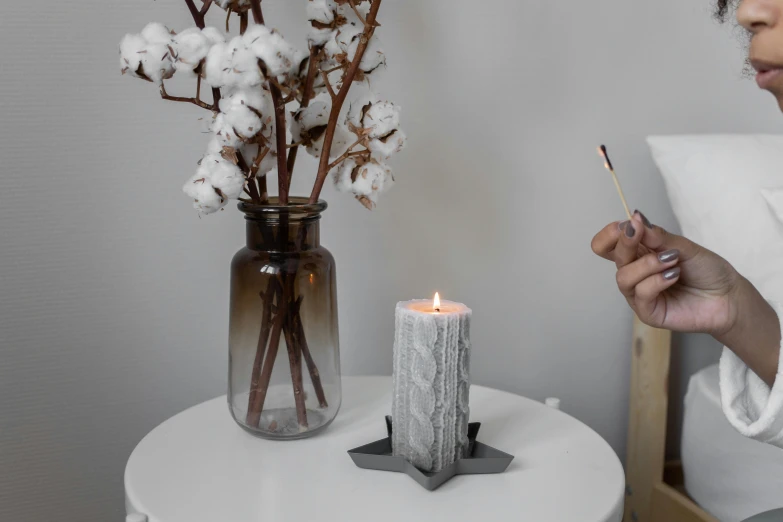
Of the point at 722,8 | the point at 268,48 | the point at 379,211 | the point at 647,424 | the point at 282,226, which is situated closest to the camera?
the point at 268,48

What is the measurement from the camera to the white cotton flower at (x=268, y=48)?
2.41ft

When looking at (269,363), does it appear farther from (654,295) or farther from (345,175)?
(654,295)

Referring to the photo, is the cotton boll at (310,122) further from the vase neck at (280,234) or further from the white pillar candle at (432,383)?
the white pillar candle at (432,383)

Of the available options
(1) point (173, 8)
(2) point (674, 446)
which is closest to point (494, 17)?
(1) point (173, 8)

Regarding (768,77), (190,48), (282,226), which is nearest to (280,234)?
(282,226)

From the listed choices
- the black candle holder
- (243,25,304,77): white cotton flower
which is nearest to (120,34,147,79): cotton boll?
(243,25,304,77): white cotton flower

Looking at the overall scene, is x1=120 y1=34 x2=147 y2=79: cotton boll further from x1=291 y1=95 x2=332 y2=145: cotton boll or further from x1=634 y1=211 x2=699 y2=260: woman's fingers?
x1=634 y1=211 x2=699 y2=260: woman's fingers

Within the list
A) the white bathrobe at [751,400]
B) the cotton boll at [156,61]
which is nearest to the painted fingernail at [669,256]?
the white bathrobe at [751,400]

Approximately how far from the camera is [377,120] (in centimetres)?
83

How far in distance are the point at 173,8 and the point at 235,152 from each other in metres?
0.41

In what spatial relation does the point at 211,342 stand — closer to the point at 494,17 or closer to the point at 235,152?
the point at 235,152

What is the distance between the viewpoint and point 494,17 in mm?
1231

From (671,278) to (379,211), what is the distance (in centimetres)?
57

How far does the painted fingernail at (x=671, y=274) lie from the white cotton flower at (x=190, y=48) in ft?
1.65
